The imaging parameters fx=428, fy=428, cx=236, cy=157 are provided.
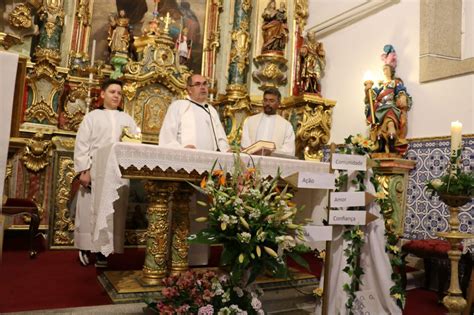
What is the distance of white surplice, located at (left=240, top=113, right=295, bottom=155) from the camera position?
5598 mm

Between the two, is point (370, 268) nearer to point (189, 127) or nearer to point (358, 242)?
point (358, 242)

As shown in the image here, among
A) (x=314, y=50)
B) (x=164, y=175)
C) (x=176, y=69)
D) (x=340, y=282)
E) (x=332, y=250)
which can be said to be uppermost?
(x=314, y=50)

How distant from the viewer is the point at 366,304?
3.30 meters

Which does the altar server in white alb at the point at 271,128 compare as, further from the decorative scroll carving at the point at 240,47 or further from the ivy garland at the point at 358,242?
the ivy garland at the point at 358,242

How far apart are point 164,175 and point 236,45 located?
4.49 m

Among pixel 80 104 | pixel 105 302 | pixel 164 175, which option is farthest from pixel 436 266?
pixel 80 104

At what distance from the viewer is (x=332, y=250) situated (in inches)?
132

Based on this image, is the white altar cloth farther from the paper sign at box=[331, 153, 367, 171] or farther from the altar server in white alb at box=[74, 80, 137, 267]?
the altar server in white alb at box=[74, 80, 137, 267]

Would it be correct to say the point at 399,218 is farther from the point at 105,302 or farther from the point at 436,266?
the point at 105,302

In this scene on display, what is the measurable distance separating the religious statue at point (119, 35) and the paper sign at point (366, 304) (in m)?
4.80

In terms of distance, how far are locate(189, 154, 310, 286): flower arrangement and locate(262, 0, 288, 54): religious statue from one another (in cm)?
498

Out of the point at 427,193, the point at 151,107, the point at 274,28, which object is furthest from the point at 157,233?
Answer: the point at 274,28

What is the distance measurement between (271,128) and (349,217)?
2.71 m

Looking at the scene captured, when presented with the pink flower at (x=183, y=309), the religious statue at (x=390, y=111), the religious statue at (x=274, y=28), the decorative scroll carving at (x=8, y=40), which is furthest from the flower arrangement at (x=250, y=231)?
the religious statue at (x=274, y=28)
